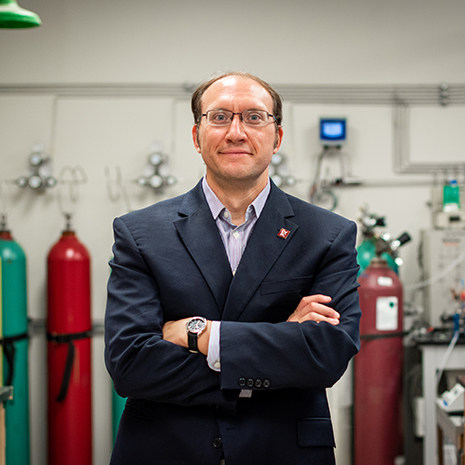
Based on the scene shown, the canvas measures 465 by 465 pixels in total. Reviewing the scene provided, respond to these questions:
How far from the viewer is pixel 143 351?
1284 mm

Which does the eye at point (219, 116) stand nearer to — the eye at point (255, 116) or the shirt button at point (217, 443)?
the eye at point (255, 116)

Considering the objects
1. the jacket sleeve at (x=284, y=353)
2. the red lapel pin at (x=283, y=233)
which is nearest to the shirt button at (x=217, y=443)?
the jacket sleeve at (x=284, y=353)

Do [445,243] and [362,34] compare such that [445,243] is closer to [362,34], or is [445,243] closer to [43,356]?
[362,34]

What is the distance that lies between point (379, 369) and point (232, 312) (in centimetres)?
180

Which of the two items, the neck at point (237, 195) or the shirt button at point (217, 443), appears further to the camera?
the neck at point (237, 195)

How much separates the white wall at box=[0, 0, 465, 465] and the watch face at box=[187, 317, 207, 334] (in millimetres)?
2098

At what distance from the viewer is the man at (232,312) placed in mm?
1264

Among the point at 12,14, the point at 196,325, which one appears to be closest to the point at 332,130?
the point at 12,14

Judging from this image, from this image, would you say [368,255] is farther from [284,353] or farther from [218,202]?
[284,353]

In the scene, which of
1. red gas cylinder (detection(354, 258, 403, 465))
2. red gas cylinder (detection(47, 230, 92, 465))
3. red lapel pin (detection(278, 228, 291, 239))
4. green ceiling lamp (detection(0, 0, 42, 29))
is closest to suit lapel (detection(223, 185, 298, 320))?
red lapel pin (detection(278, 228, 291, 239))

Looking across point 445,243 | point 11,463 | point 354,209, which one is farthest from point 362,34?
point 11,463

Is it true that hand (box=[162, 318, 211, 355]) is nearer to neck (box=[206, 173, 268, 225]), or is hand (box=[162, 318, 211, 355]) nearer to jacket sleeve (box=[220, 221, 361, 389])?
jacket sleeve (box=[220, 221, 361, 389])

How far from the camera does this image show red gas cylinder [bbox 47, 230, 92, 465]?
3047 millimetres

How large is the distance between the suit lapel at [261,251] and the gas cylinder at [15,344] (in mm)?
1963
